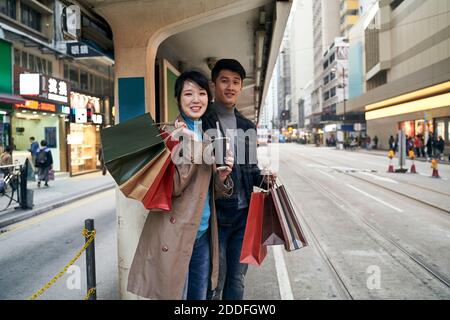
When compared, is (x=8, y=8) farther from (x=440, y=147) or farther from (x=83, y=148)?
(x=440, y=147)

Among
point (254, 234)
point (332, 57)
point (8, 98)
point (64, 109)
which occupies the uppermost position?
point (332, 57)

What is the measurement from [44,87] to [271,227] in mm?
17142

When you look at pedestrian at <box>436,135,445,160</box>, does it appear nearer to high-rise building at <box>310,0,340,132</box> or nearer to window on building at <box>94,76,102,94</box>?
window on building at <box>94,76,102,94</box>

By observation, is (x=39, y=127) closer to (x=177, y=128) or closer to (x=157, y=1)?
(x=157, y=1)

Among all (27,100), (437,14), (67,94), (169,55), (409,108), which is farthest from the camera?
(409,108)

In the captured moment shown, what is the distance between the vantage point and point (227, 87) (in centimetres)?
276

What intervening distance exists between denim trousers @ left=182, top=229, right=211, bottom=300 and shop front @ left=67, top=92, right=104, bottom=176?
18.1 m

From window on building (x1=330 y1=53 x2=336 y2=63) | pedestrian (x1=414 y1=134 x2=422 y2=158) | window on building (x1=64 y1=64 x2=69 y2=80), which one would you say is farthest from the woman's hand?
window on building (x1=330 y1=53 x2=336 y2=63)

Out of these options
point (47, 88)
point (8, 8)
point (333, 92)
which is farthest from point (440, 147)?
point (333, 92)

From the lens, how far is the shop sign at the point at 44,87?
15.8 meters

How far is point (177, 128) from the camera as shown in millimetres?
2256

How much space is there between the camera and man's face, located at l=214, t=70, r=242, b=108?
276cm
